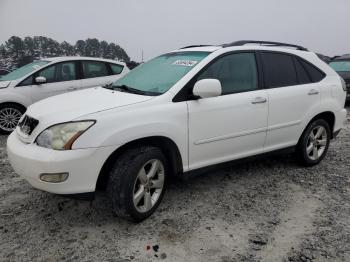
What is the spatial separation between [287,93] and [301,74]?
48 cm

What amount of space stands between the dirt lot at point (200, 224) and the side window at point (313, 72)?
1.32 m

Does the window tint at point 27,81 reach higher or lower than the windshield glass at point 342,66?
higher

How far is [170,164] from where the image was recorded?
3598mm

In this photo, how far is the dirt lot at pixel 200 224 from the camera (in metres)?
2.94

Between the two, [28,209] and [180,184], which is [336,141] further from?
[28,209]

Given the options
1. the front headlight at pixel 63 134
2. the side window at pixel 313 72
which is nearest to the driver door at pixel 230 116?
the side window at pixel 313 72

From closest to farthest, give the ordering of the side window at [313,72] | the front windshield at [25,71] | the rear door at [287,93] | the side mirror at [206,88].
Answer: the side mirror at [206,88]
the rear door at [287,93]
the side window at [313,72]
the front windshield at [25,71]

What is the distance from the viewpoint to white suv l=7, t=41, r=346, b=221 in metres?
2.96

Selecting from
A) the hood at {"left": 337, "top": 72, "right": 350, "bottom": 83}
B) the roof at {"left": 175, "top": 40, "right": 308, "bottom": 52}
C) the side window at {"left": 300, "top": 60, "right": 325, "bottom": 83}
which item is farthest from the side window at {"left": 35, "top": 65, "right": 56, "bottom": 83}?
the hood at {"left": 337, "top": 72, "right": 350, "bottom": 83}

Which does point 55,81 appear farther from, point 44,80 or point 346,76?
point 346,76

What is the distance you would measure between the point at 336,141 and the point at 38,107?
5253mm

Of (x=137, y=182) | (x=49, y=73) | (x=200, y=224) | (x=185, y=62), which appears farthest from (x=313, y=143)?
(x=49, y=73)

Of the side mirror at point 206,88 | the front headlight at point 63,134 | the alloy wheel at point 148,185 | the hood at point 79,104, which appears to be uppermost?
the side mirror at point 206,88

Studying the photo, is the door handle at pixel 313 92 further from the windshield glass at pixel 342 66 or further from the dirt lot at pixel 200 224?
the windshield glass at pixel 342 66
